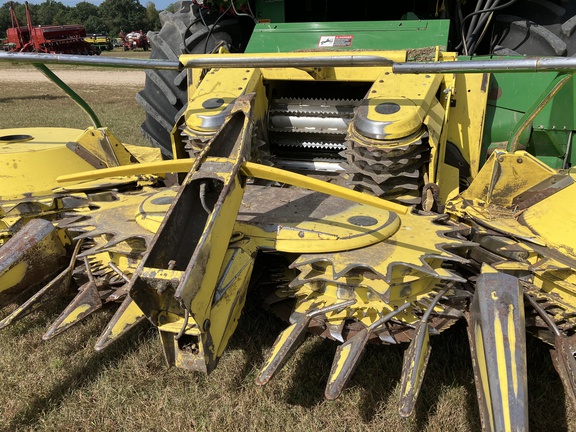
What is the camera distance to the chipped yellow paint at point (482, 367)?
1.57m

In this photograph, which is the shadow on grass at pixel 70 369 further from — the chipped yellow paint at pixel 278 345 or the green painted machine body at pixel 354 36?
the green painted machine body at pixel 354 36

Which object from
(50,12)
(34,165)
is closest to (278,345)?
(34,165)

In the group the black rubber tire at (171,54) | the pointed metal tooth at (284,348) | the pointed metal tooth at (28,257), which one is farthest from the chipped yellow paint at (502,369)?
the black rubber tire at (171,54)

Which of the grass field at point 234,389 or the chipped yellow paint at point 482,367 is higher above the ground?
the chipped yellow paint at point 482,367

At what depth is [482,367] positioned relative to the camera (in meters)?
1.69

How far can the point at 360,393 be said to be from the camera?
224 centimetres

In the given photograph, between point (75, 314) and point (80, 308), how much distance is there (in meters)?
0.04

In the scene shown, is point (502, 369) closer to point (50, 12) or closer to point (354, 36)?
point (354, 36)

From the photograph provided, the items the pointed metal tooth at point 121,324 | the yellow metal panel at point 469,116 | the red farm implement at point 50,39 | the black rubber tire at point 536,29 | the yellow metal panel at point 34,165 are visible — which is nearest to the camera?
the pointed metal tooth at point 121,324

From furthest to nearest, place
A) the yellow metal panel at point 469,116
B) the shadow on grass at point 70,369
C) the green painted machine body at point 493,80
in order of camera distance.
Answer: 1. the green painted machine body at point 493,80
2. the yellow metal panel at point 469,116
3. the shadow on grass at point 70,369

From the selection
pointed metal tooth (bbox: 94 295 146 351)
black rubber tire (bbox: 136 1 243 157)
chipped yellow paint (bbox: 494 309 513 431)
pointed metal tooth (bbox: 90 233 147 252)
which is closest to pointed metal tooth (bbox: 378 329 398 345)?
chipped yellow paint (bbox: 494 309 513 431)

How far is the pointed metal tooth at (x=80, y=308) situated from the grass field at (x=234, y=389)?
1.17ft

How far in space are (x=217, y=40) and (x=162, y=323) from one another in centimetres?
274

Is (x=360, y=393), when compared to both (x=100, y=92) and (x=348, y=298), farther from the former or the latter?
(x=100, y=92)
